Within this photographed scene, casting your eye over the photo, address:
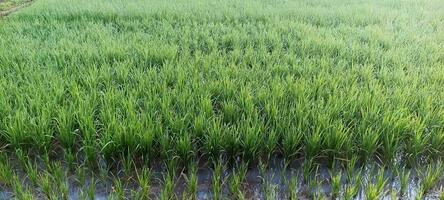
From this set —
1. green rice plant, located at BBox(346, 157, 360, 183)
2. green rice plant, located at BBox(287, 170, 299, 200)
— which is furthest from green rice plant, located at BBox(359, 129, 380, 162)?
green rice plant, located at BBox(287, 170, 299, 200)

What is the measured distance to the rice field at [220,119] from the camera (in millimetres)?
1740

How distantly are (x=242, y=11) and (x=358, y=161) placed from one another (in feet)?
12.1

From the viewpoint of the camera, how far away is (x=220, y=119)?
2066 mm

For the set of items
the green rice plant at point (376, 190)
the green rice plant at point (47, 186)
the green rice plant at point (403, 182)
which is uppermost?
the green rice plant at point (47, 186)

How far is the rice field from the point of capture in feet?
5.71

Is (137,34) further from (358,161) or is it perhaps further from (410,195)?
(410,195)

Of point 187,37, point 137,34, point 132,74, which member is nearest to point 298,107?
Result: point 132,74

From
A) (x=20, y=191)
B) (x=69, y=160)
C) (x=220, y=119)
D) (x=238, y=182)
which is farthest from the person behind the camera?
(x=220, y=119)

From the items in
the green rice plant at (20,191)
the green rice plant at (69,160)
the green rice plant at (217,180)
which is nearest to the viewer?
the green rice plant at (20,191)

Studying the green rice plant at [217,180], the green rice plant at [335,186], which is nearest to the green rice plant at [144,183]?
the green rice plant at [217,180]

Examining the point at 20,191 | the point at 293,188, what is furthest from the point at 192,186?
the point at 20,191

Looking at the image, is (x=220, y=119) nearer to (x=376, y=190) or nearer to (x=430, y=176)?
(x=376, y=190)

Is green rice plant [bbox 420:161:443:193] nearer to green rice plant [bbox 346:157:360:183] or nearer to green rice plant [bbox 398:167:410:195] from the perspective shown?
green rice plant [bbox 398:167:410:195]

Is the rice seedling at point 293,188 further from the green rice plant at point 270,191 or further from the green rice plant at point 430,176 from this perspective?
the green rice plant at point 430,176
